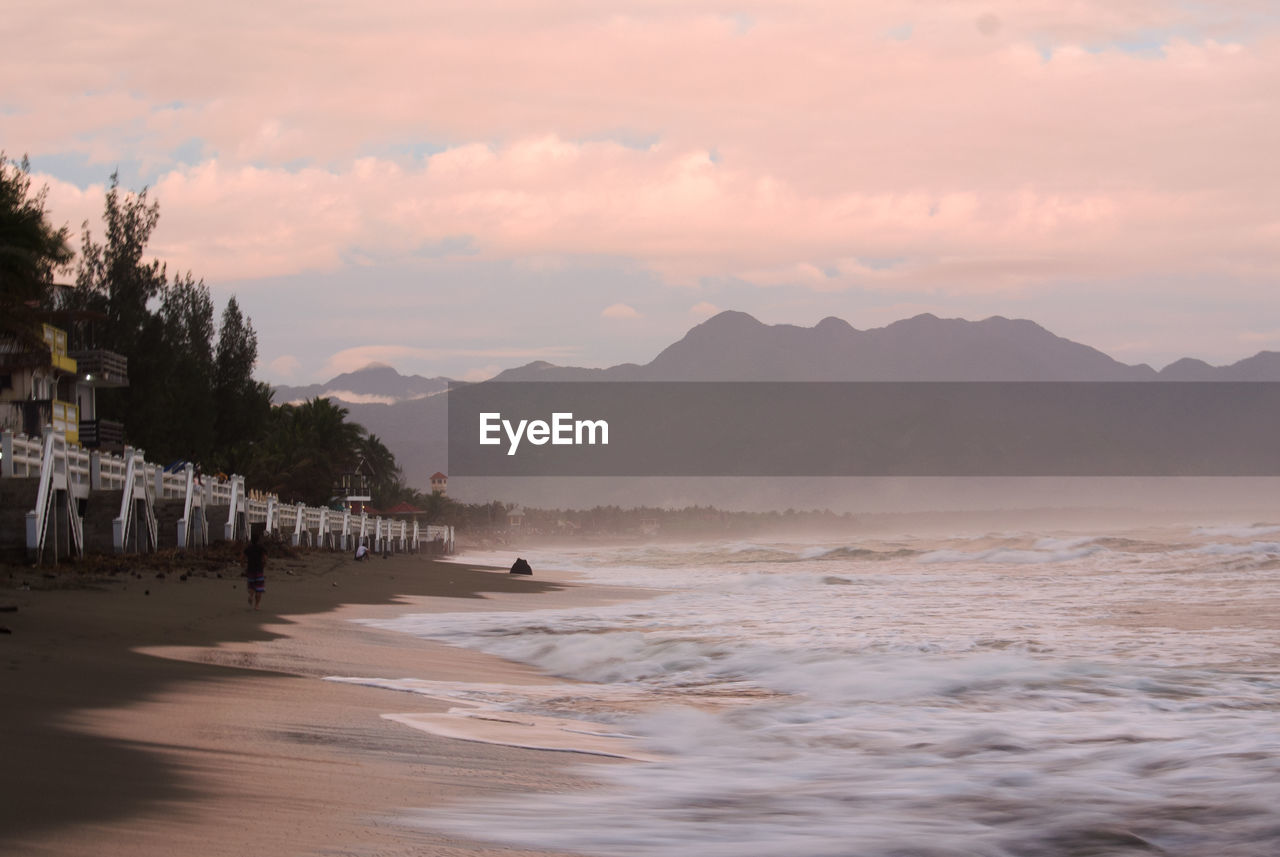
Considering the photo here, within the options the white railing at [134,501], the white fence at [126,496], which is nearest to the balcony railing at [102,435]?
the white fence at [126,496]

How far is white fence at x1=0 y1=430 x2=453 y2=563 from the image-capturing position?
23.9m

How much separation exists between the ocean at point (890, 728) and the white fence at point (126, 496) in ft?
29.2

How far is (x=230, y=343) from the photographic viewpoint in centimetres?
7069

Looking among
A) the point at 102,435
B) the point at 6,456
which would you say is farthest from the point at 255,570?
the point at 102,435

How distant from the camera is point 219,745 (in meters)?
7.31

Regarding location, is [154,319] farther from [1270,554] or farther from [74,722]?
[74,722]

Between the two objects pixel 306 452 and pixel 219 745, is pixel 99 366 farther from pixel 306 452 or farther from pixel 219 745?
pixel 219 745

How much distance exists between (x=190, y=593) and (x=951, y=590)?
18268 mm

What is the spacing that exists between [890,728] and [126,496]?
2358 centimetres

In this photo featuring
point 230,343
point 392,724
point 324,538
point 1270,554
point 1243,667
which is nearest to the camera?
point 392,724

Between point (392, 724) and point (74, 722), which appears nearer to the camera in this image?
point (74, 722)

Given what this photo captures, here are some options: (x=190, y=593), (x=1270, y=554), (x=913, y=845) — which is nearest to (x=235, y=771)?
(x=913, y=845)

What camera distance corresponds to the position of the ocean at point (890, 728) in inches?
254

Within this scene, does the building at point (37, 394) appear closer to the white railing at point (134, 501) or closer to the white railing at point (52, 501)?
the white railing at point (134, 501)
